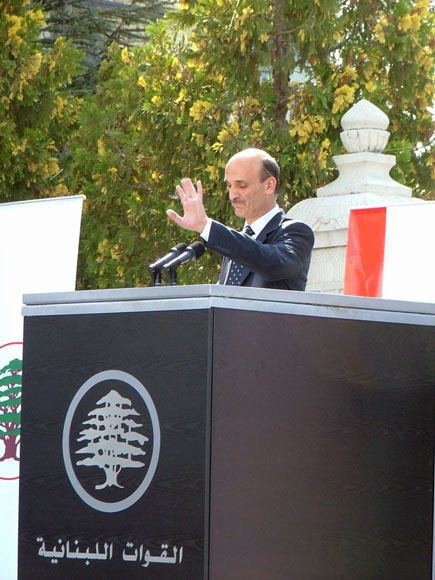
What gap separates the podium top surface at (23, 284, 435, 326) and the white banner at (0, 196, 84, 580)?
2.25 metres

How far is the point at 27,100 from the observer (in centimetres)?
1152

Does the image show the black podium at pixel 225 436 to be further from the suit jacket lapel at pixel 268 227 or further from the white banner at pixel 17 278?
the white banner at pixel 17 278

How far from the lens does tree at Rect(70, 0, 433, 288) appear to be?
10.3 metres

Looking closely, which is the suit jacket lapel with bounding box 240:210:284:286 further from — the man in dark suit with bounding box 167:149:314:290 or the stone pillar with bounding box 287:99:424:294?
the stone pillar with bounding box 287:99:424:294

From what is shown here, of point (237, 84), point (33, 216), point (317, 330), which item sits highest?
point (237, 84)

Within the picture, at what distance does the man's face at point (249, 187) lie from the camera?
4051mm

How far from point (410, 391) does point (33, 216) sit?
2857mm

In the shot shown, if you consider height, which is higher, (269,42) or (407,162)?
(269,42)

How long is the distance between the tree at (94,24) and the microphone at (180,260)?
13.6 m

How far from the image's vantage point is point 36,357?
116 inches

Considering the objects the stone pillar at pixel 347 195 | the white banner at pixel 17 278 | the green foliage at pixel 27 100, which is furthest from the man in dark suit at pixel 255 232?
the green foliage at pixel 27 100

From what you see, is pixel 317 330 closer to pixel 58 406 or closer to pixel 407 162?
pixel 58 406

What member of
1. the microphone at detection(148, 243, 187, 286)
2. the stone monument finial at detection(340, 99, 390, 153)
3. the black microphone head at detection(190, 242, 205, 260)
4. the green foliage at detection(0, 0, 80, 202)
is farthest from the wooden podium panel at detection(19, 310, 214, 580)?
the green foliage at detection(0, 0, 80, 202)

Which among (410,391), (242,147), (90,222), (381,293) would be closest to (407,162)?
(242,147)
